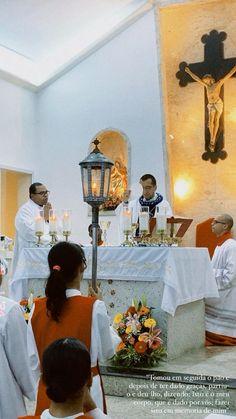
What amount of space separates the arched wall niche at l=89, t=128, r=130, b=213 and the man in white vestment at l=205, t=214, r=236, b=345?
386 cm

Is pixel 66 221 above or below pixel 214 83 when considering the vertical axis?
below

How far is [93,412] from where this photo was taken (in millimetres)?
2230

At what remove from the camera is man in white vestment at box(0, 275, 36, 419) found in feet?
9.13

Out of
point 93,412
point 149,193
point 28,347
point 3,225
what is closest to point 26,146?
point 3,225

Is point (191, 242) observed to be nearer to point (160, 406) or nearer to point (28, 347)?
point (160, 406)

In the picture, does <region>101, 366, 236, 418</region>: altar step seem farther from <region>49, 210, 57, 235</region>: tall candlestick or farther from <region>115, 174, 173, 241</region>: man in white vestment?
<region>115, 174, 173, 241</region>: man in white vestment

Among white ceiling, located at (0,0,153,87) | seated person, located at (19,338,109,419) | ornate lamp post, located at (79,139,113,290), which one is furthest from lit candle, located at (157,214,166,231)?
white ceiling, located at (0,0,153,87)

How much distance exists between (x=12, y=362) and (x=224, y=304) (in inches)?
188

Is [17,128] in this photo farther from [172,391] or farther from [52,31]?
[172,391]

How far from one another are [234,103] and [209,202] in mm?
1757

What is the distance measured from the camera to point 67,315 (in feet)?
9.38

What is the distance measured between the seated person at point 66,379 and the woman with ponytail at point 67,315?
0.80 m

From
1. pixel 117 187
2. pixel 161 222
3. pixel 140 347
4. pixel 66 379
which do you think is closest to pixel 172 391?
pixel 140 347

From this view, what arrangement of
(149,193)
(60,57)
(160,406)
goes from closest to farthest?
(160,406), (149,193), (60,57)
